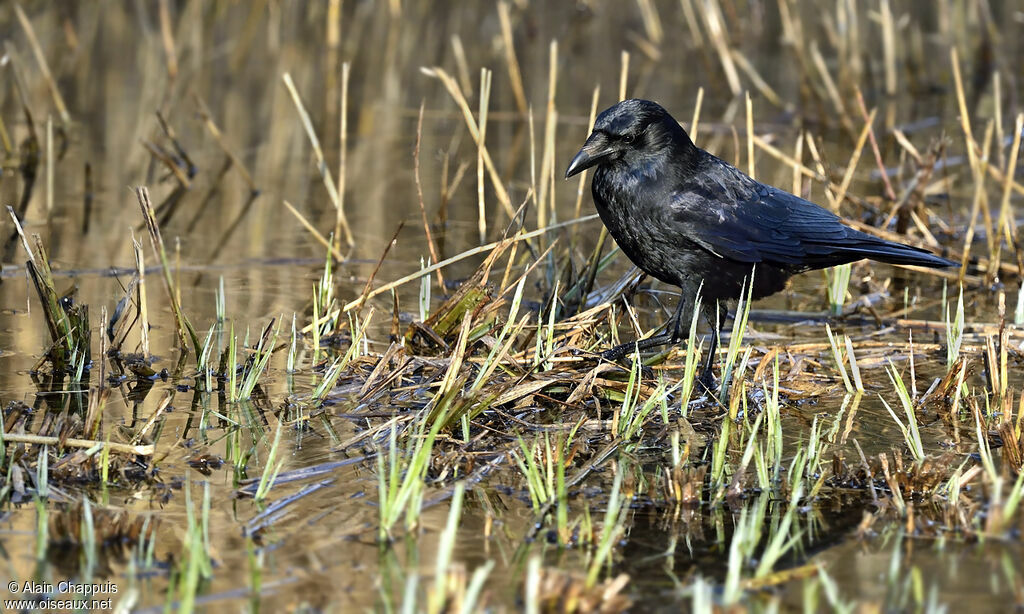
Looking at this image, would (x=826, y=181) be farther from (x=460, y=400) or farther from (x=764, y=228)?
(x=460, y=400)

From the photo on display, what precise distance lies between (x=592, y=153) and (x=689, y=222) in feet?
1.44

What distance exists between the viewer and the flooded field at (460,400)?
285 cm

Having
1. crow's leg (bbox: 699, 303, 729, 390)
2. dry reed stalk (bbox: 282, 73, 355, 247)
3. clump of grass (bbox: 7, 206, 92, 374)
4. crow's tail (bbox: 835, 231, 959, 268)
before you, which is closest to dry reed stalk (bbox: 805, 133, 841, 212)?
crow's tail (bbox: 835, 231, 959, 268)

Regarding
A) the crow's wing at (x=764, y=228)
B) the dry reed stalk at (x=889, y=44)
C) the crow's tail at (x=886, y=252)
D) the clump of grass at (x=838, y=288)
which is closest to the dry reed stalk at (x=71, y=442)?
the crow's wing at (x=764, y=228)

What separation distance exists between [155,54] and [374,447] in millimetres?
8847

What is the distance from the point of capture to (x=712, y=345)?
15.0 feet

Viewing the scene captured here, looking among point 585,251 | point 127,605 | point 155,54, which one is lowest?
point 127,605

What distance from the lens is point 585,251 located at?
6.66 m

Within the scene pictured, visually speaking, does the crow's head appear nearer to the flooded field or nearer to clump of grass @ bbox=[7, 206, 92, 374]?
the flooded field

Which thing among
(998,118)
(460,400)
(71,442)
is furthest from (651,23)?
(71,442)

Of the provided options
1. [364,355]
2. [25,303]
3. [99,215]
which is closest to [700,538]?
[364,355]

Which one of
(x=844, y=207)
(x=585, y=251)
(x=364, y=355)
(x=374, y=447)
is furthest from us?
(x=844, y=207)

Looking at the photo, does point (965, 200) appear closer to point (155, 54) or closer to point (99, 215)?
point (99, 215)

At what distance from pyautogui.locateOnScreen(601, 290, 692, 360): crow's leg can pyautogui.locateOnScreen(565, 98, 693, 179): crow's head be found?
55cm
